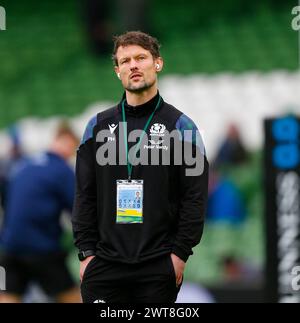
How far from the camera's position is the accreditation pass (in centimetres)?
435

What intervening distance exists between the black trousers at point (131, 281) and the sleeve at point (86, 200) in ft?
0.37

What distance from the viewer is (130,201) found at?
171 inches

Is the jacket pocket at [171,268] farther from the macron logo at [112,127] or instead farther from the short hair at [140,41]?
the short hair at [140,41]

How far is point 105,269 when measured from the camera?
14.4 feet

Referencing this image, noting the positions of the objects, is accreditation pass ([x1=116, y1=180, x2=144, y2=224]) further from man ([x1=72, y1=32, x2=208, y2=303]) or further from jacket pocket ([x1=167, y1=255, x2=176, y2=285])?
jacket pocket ([x1=167, y1=255, x2=176, y2=285])

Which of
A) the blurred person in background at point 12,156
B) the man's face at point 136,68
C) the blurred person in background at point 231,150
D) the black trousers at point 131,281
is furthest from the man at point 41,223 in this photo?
the blurred person in background at point 231,150

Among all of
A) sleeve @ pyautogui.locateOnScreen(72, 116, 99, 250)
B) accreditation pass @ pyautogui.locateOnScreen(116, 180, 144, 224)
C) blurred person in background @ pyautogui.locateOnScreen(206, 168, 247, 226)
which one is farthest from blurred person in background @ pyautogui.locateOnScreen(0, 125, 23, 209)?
accreditation pass @ pyautogui.locateOnScreen(116, 180, 144, 224)

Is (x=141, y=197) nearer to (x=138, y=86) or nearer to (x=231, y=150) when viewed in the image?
(x=138, y=86)

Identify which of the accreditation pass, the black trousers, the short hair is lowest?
the black trousers

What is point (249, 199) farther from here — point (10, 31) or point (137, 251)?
point (10, 31)

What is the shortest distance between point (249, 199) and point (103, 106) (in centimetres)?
365

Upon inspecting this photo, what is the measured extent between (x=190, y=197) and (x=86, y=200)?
1.64ft

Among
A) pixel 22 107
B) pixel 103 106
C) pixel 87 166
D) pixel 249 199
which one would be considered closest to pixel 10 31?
pixel 22 107

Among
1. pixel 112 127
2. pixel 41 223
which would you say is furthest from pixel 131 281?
pixel 41 223
